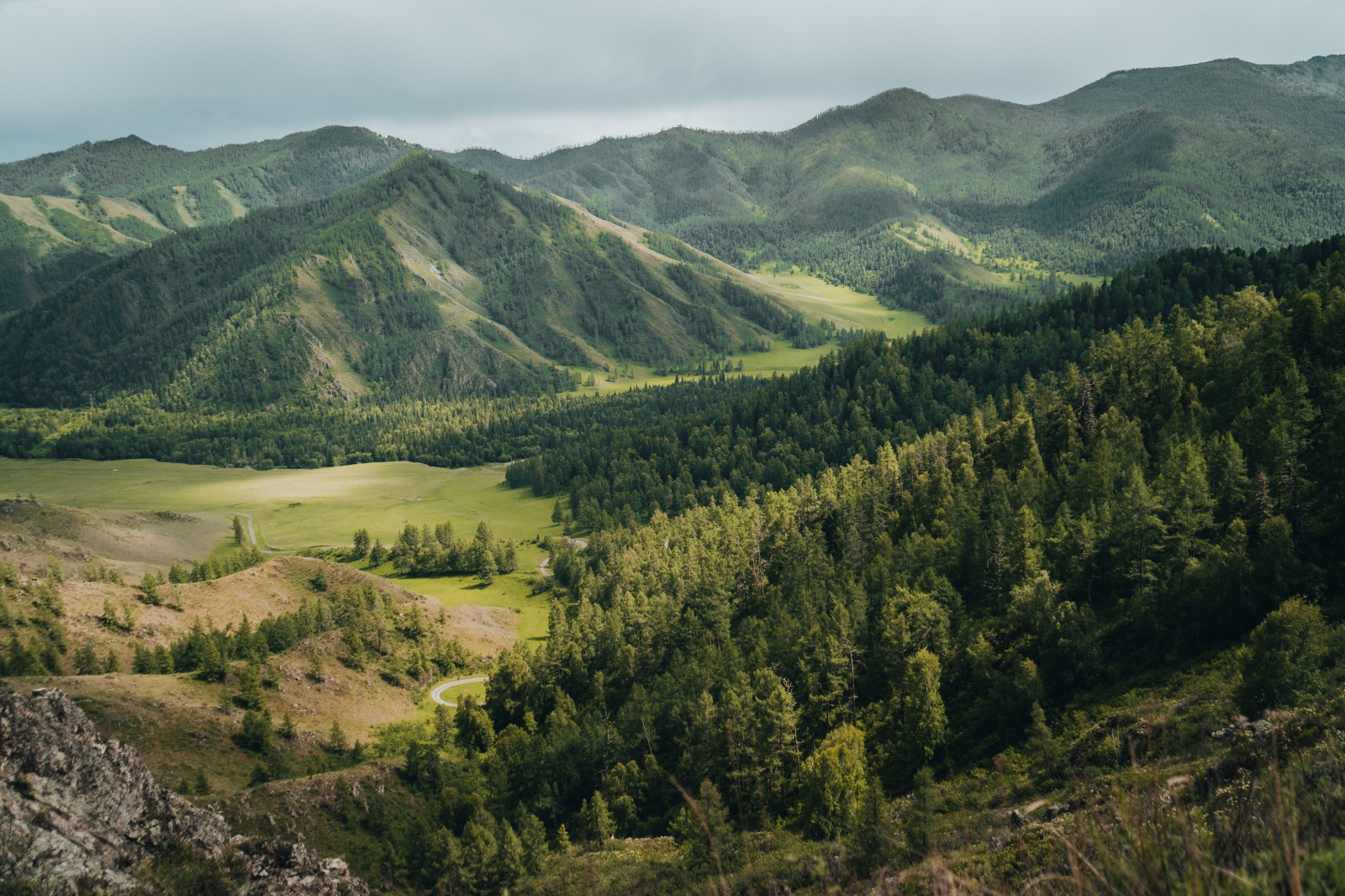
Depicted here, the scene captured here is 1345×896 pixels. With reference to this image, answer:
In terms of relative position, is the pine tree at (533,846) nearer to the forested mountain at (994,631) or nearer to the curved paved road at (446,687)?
the forested mountain at (994,631)

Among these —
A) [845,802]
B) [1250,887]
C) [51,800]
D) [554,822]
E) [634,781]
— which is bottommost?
[554,822]

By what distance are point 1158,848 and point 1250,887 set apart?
1273 mm

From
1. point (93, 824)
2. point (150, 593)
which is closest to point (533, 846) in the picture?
point (93, 824)

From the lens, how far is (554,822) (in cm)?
9100

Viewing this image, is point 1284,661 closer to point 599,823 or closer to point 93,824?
point 599,823

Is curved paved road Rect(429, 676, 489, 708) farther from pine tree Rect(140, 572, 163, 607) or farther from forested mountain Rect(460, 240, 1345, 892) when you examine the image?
pine tree Rect(140, 572, 163, 607)

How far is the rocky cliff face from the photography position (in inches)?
1149

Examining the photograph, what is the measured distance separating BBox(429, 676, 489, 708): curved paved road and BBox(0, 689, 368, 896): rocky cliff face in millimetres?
85792

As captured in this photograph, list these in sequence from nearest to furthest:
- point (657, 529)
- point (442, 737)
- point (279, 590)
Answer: point (442, 737), point (279, 590), point (657, 529)

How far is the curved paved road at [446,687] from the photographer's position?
13062 cm

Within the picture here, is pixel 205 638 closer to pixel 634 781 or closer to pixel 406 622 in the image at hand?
pixel 406 622

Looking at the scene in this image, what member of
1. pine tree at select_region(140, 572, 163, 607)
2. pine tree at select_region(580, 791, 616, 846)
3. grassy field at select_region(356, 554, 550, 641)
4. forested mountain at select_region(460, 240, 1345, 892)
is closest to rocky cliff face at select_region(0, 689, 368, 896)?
forested mountain at select_region(460, 240, 1345, 892)

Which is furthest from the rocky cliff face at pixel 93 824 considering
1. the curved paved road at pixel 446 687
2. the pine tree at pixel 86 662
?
the pine tree at pixel 86 662

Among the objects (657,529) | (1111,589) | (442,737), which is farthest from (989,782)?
(657,529)
